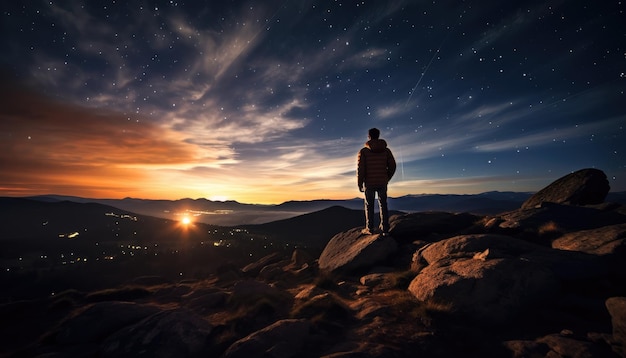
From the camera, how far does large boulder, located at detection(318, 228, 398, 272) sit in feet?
34.1

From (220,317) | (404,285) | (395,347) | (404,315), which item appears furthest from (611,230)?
(220,317)

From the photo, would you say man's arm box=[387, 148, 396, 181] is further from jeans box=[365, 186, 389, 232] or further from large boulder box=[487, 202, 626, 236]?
large boulder box=[487, 202, 626, 236]

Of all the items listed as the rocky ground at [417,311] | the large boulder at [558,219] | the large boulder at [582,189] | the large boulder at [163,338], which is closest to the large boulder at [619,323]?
the rocky ground at [417,311]

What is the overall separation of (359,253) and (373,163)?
12.0 ft

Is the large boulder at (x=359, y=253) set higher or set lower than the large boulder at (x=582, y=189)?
lower

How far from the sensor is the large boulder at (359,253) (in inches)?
409

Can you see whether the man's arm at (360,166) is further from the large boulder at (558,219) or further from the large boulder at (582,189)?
the large boulder at (582,189)

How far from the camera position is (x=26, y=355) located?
7.14 meters

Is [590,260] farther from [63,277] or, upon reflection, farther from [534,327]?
[63,277]

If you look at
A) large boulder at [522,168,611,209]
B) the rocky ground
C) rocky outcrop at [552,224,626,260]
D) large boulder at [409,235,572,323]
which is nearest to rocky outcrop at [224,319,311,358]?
the rocky ground

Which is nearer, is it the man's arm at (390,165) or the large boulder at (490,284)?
the large boulder at (490,284)

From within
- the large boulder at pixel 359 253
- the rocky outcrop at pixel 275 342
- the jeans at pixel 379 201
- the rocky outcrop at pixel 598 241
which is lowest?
the rocky outcrop at pixel 275 342

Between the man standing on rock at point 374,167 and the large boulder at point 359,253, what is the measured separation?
1352mm

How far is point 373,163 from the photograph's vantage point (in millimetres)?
10391
